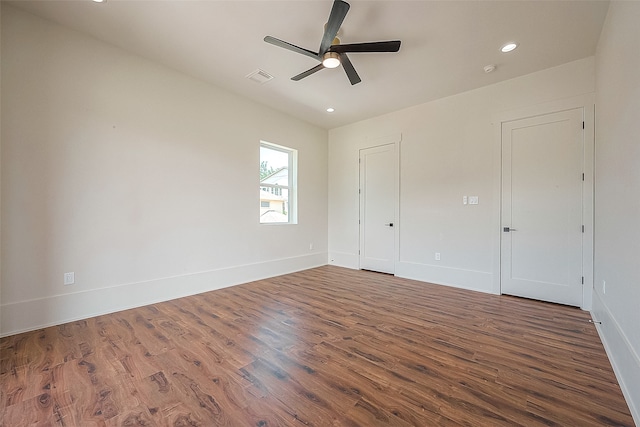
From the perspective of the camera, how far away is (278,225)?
193 inches

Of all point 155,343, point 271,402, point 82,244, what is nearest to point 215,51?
point 82,244

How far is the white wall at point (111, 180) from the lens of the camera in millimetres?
2490

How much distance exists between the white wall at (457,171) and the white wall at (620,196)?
82cm

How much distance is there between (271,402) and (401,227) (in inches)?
146

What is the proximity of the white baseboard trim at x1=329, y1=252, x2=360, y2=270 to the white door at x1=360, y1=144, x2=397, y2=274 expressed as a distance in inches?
5.3

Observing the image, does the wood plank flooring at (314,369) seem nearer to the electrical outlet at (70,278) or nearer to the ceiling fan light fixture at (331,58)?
the electrical outlet at (70,278)

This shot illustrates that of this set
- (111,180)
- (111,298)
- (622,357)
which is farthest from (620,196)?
(111,298)

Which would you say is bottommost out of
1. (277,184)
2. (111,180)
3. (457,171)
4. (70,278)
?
(70,278)

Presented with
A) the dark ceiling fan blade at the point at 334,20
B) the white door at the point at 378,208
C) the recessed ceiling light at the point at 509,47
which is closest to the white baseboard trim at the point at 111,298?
the white door at the point at 378,208

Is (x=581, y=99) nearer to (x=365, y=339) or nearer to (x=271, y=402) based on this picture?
(x=365, y=339)

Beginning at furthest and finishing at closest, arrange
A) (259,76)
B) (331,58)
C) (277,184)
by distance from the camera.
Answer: (277,184)
(259,76)
(331,58)

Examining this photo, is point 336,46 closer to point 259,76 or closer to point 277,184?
point 259,76

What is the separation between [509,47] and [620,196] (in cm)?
193

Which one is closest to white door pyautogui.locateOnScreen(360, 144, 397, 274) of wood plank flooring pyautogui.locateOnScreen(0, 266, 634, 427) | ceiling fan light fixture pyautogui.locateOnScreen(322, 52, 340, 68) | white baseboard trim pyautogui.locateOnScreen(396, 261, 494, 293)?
white baseboard trim pyautogui.locateOnScreen(396, 261, 494, 293)
